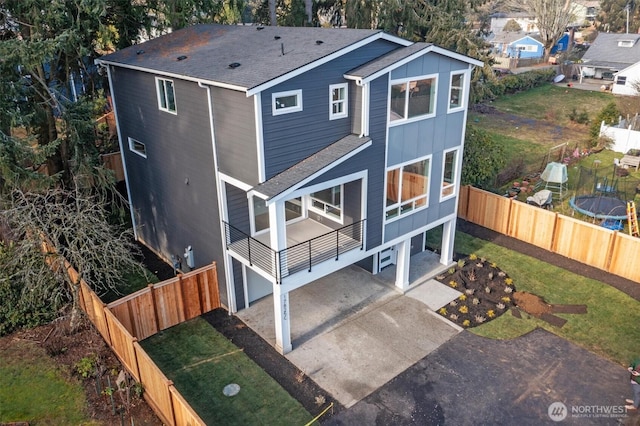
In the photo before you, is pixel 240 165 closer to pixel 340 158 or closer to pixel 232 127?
pixel 232 127

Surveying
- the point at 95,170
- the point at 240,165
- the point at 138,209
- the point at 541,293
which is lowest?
the point at 541,293

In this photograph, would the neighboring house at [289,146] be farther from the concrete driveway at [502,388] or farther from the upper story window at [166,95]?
the concrete driveway at [502,388]

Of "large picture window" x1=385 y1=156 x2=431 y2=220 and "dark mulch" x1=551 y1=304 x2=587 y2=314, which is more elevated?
"large picture window" x1=385 y1=156 x2=431 y2=220

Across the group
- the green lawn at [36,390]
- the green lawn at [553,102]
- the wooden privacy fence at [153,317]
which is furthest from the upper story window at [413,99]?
the green lawn at [553,102]

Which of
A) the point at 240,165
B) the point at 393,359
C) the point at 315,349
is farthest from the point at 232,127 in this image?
the point at 393,359

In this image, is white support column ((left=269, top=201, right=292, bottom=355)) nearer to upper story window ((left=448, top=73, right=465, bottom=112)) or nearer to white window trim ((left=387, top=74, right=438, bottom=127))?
white window trim ((left=387, top=74, right=438, bottom=127))

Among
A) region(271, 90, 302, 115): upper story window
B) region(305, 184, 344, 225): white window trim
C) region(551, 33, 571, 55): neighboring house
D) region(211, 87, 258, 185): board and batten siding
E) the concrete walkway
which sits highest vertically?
region(271, 90, 302, 115): upper story window

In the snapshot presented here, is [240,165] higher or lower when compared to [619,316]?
higher

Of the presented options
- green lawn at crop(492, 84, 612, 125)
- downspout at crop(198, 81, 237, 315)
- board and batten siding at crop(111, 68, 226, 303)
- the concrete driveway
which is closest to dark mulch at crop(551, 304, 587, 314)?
the concrete driveway
